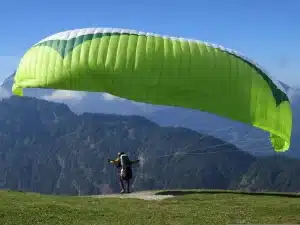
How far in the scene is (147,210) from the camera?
2922cm

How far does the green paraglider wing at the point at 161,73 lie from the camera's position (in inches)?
1264

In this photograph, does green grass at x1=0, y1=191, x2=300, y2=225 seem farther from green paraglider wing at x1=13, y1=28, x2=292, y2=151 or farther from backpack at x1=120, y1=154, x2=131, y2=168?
green paraglider wing at x1=13, y1=28, x2=292, y2=151

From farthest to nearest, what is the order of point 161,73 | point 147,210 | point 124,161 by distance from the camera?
point 124,161, point 161,73, point 147,210

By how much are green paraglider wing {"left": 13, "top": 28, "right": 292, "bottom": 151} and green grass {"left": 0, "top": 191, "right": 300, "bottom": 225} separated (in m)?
5.31

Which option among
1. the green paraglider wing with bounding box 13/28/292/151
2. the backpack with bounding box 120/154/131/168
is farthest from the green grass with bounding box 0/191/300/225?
the green paraglider wing with bounding box 13/28/292/151

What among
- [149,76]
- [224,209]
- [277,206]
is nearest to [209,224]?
[224,209]

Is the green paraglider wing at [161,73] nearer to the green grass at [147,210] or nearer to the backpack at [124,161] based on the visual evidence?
the green grass at [147,210]

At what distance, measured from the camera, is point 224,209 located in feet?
100

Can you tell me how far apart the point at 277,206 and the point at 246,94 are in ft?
23.4

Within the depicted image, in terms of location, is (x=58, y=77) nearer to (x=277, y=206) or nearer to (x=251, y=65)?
(x=251, y=65)

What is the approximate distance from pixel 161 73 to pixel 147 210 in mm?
8407

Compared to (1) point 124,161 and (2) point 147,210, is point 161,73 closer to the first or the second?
(2) point 147,210

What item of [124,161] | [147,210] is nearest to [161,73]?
[147,210]

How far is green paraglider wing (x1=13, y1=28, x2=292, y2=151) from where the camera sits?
105 feet
